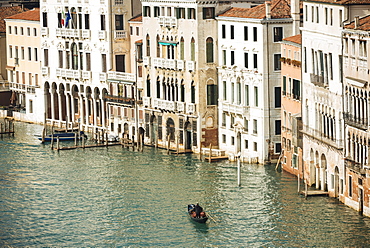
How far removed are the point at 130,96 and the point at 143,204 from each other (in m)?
24.0

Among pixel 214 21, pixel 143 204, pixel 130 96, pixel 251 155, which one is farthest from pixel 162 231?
pixel 130 96

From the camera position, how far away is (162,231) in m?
62.3

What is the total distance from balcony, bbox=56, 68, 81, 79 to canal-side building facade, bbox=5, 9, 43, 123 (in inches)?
103

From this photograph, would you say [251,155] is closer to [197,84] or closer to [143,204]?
[197,84]

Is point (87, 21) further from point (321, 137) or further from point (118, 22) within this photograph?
point (321, 137)

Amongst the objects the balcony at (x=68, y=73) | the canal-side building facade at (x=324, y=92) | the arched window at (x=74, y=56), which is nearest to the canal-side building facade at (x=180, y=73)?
the balcony at (x=68, y=73)

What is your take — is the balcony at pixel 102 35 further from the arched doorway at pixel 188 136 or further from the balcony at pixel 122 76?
the arched doorway at pixel 188 136

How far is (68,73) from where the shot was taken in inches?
3821

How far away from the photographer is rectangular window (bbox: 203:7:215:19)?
82.4m

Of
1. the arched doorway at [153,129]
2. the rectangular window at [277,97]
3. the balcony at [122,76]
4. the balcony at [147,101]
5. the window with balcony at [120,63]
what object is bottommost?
the arched doorway at [153,129]

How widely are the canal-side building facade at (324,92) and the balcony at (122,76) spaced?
847 inches

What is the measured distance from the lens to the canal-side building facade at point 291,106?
72562 millimetres

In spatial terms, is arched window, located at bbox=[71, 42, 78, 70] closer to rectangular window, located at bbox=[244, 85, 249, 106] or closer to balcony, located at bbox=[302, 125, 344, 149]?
rectangular window, located at bbox=[244, 85, 249, 106]

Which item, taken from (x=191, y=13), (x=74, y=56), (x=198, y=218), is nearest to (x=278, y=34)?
(x=191, y=13)
